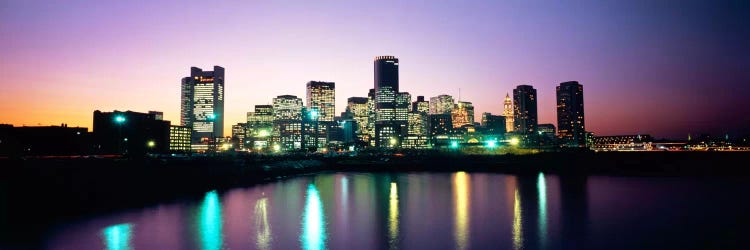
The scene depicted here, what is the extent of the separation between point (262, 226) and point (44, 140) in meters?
116

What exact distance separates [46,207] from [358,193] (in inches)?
1162

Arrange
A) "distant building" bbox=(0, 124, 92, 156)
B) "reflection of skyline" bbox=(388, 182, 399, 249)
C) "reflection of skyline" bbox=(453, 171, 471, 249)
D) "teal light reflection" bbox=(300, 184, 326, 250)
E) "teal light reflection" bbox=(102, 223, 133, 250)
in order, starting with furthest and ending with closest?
"distant building" bbox=(0, 124, 92, 156), "reflection of skyline" bbox=(388, 182, 399, 249), "reflection of skyline" bbox=(453, 171, 471, 249), "teal light reflection" bbox=(300, 184, 326, 250), "teal light reflection" bbox=(102, 223, 133, 250)

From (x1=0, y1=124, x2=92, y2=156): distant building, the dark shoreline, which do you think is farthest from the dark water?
(x1=0, y1=124, x2=92, y2=156): distant building

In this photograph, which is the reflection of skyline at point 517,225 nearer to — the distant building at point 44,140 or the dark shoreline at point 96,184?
the dark shoreline at point 96,184

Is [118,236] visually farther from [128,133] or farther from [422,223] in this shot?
[128,133]

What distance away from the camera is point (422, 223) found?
Result: 106ft

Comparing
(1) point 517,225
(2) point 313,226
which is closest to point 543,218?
(1) point 517,225

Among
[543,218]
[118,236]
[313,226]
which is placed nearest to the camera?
[118,236]

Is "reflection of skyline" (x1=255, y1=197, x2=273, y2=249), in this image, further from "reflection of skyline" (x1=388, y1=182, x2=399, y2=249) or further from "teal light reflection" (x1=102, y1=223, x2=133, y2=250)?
"reflection of skyline" (x1=388, y1=182, x2=399, y2=249)

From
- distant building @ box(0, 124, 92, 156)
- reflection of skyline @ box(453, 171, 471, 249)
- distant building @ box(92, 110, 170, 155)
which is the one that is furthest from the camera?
distant building @ box(92, 110, 170, 155)

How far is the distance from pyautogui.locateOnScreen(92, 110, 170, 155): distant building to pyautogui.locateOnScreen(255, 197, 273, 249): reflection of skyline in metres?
120

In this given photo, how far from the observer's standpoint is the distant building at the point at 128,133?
15175 centimetres

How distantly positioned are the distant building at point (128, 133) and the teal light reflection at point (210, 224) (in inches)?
4603

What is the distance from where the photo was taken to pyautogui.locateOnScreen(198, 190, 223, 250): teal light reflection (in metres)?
25.8
